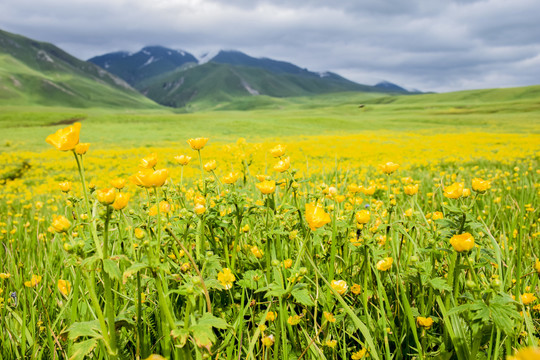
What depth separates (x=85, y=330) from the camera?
1.23 m

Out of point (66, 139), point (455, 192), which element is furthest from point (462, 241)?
point (66, 139)

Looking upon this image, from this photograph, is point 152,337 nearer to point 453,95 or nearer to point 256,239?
point 256,239

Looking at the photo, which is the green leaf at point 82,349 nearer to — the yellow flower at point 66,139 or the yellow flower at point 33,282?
the yellow flower at point 66,139

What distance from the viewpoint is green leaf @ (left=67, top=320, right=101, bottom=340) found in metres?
1.19

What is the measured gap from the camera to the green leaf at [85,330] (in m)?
1.19

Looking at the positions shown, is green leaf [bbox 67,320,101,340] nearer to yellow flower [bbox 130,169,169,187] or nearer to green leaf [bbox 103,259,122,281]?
green leaf [bbox 103,259,122,281]

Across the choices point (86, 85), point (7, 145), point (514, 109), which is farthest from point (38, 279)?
point (86, 85)

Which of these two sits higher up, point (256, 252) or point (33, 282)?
point (256, 252)

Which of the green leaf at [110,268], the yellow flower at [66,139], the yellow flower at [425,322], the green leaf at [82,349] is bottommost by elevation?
the yellow flower at [425,322]

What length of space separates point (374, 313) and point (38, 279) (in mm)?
2220

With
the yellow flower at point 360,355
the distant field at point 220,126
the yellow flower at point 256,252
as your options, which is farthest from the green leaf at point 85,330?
the distant field at point 220,126

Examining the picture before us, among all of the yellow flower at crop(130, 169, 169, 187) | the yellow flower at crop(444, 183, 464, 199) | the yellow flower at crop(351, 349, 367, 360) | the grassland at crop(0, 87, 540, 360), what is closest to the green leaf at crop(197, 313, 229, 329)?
the grassland at crop(0, 87, 540, 360)

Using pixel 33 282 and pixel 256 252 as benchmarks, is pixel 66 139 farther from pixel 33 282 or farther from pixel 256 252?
pixel 33 282

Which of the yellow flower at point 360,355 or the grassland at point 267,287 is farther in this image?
the yellow flower at point 360,355
